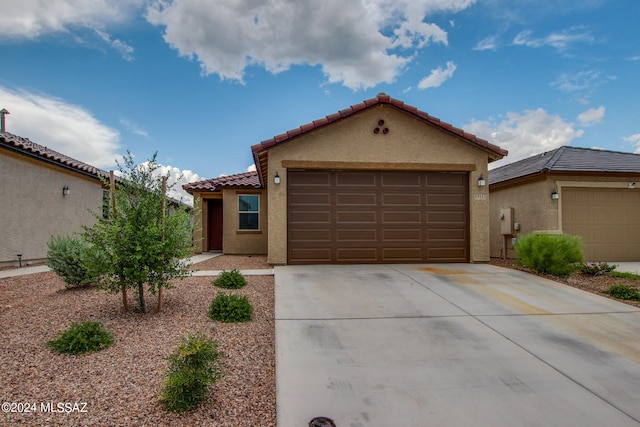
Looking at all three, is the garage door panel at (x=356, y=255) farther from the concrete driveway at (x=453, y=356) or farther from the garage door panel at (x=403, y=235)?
the concrete driveway at (x=453, y=356)

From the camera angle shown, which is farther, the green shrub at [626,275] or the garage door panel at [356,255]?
the garage door panel at [356,255]

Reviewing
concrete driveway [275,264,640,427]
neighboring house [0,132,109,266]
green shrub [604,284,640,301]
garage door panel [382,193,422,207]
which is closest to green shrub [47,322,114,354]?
concrete driveway [275,264,640,427]

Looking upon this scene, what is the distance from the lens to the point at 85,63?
10.5m

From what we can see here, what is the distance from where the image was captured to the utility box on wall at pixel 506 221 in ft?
41.8

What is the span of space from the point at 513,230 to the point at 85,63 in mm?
14942

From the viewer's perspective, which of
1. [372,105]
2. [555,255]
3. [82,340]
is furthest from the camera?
[372,105]

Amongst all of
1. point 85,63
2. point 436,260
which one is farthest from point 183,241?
point 85,63

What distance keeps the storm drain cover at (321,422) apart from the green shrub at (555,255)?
25.7ft

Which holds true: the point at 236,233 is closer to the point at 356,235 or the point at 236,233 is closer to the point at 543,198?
the point at 356,235

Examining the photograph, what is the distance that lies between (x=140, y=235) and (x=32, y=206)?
822 centimetres

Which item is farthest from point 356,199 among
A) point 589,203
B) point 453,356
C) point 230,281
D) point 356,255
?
point 589,203

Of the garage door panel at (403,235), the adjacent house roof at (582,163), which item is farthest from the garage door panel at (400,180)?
the adjacent house roof at (582,163)

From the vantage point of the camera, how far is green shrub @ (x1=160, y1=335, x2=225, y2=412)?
2977 mm

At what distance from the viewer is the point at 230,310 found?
5.23 metres
